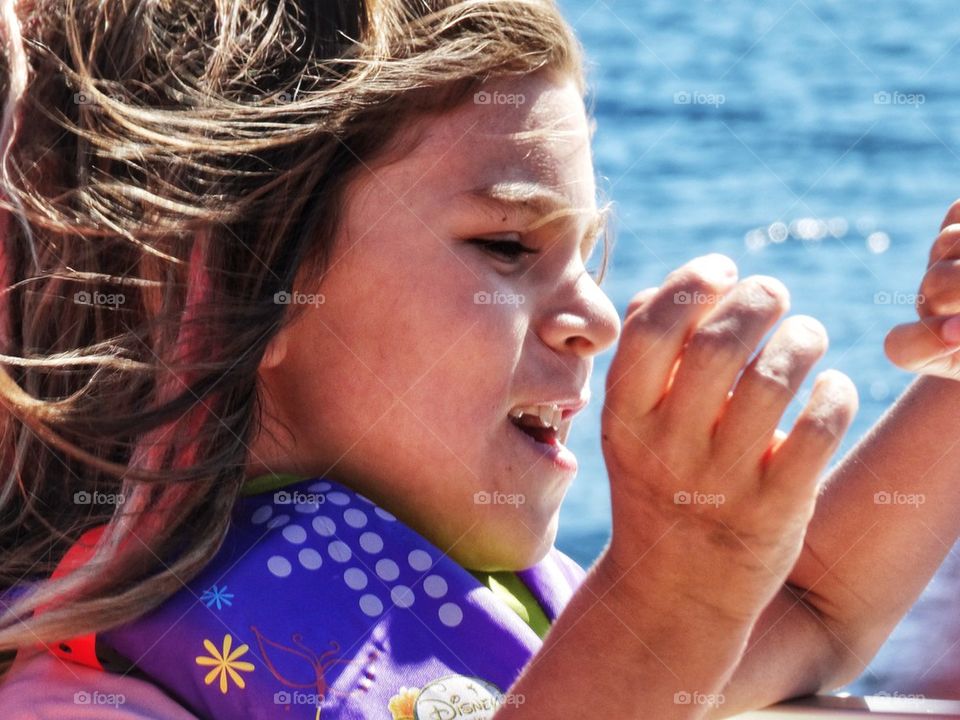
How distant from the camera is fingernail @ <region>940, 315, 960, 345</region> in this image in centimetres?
123

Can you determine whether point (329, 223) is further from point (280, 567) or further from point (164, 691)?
point (164, 691)

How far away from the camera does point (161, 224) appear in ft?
4.41

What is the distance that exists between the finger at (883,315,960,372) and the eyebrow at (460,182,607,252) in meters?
0.37

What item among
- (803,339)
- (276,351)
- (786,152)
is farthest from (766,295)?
(786,152)

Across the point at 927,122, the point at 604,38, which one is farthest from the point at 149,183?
the point at 604,38

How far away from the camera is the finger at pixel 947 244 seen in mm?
→ 1255

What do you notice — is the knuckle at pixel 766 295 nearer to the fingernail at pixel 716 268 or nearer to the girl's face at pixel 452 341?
the fingernail at pixel 716 268

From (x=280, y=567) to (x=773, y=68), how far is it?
4.69m

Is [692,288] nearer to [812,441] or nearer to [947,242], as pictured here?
[812,441]

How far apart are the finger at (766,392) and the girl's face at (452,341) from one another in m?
0.54

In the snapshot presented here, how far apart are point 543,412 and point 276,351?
294mm

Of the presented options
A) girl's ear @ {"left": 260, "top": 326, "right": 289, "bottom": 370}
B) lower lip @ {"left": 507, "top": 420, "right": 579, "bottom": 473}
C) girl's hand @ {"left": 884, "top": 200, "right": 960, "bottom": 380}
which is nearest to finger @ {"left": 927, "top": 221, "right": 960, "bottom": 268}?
girl's hand @ {"left": 884, "top": 200, "right": 960, "bottom": 380}

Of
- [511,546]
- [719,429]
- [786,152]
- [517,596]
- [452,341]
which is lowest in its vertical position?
[786,152]

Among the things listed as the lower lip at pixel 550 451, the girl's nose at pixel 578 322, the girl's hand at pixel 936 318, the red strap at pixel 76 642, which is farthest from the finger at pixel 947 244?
the red strap at pixel 76 642
